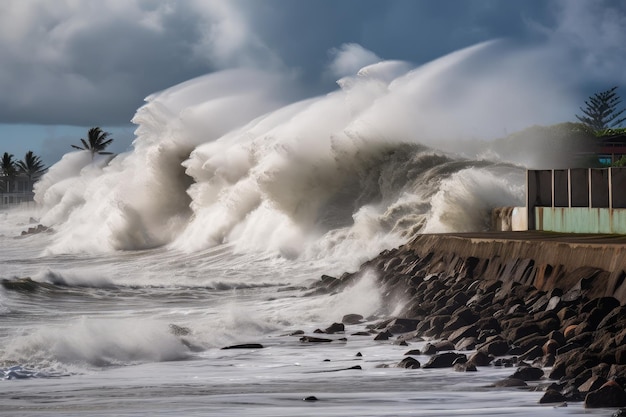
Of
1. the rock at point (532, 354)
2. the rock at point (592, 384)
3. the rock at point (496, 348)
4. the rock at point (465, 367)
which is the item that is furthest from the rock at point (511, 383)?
the rock at point (496, 348)

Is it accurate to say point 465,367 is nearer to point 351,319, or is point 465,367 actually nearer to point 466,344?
point 466,344

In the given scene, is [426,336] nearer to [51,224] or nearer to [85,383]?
[85,383]

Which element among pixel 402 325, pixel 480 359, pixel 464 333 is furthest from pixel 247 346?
pixel 480 359

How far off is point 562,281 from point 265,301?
7472 millimetres

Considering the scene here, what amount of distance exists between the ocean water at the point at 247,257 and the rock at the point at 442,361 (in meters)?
0.29

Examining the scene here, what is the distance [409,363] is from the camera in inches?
484

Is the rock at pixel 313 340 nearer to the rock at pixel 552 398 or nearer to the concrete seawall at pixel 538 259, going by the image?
the concrete seawall at pixel 538 259

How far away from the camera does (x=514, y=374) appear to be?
35.6 ft

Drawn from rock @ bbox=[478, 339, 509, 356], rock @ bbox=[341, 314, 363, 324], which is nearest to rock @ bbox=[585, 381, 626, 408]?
rock @ bbox=[478, 339, 509, 356]

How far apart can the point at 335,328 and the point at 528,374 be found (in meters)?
5.79

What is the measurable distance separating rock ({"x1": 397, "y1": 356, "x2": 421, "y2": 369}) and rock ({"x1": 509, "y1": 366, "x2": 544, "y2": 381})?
A: 156cm

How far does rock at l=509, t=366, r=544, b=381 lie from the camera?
1077 cm

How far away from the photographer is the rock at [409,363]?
480 inches

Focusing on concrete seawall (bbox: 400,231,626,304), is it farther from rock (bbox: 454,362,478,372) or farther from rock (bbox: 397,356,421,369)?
rock (bbox: 397,356,421,369)
